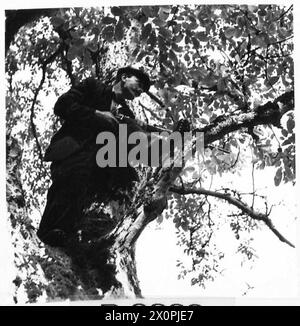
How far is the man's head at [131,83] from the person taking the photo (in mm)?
3916

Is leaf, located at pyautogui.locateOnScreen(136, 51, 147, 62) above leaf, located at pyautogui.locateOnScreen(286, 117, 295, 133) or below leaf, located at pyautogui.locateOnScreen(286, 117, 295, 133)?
above

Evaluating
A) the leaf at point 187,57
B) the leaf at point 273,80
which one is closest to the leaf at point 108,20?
the leaf at point 187,57

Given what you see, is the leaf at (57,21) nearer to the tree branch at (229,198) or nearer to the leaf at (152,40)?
the leaf at (152,40)

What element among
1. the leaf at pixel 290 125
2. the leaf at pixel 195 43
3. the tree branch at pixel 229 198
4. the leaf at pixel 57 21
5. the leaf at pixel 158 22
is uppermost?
the leaf at pixel 57 21

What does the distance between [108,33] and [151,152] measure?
2.70 ft

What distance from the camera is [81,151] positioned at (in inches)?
152

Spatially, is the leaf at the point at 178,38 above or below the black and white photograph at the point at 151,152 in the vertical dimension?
above

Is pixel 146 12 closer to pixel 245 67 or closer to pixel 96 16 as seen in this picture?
pixel 96 16

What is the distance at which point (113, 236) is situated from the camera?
3805mm

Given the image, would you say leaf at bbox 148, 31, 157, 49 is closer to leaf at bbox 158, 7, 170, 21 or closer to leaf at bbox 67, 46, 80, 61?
leaf at bbox 158, 7, 170, 21

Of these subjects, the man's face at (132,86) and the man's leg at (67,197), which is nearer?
the man's leg at (67,197)

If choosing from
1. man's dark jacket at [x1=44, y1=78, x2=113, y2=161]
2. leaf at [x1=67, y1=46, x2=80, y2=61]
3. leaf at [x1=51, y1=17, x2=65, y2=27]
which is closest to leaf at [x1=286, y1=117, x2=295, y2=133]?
man's dark jacket at [x1=44, y1=78, x2=113, y2=161]

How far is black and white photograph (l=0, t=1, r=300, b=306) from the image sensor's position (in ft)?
12.3
